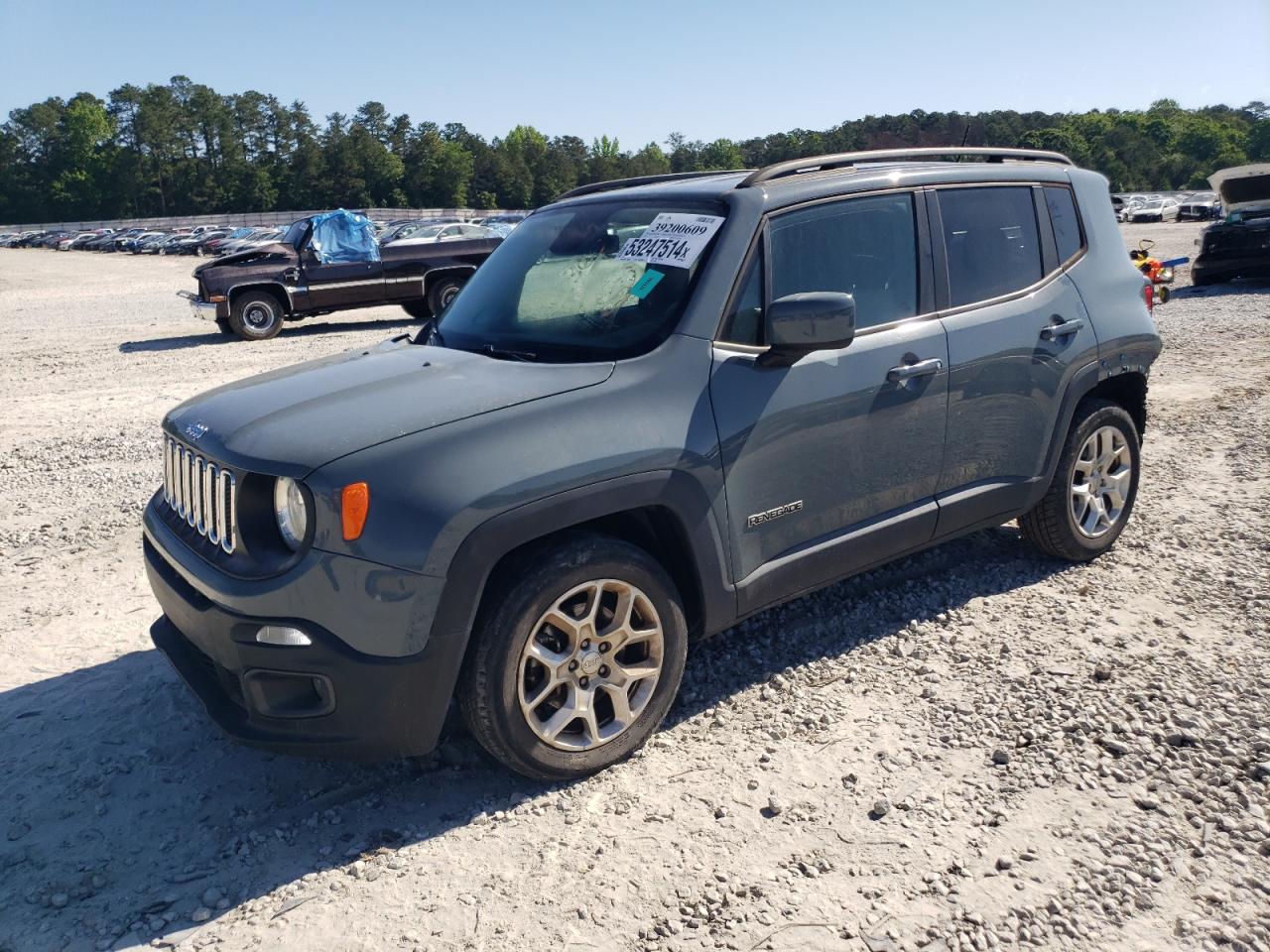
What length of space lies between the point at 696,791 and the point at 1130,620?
2.28 metres

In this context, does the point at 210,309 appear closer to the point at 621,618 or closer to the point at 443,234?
the point at 443,234

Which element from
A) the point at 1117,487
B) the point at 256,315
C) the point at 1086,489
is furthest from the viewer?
the point at 256,315

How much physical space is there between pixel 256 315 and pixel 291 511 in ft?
45.6

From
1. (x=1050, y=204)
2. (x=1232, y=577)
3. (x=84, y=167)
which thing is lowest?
(x=1232, y=577)

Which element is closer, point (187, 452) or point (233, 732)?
point (233, 732)

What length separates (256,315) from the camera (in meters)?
15.7

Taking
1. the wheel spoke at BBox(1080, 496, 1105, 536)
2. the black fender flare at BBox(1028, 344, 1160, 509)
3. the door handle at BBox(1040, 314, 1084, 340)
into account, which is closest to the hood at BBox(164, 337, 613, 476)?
the door handle at BBox(1040, 314, 1084, 340)

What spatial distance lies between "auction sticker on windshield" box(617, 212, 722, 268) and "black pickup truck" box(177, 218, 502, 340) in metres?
11.9

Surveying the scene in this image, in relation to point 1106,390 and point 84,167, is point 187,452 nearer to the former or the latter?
point 1106,390

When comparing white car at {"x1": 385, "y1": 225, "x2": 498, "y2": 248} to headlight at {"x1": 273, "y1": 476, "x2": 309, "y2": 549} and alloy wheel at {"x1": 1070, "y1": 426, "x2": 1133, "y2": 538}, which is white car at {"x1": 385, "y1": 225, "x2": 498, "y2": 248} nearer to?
alloy wheel at {"x1": 1070, "y1": 426, "x2": 1133, "y2": 538}

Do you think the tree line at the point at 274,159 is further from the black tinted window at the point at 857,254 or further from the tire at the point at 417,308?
the black tinted window at the point at 857,254

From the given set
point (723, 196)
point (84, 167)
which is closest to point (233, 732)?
point (723, 196)

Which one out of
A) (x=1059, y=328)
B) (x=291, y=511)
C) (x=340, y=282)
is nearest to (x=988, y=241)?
(x=1059, y=328)

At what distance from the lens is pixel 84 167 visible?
123 m
